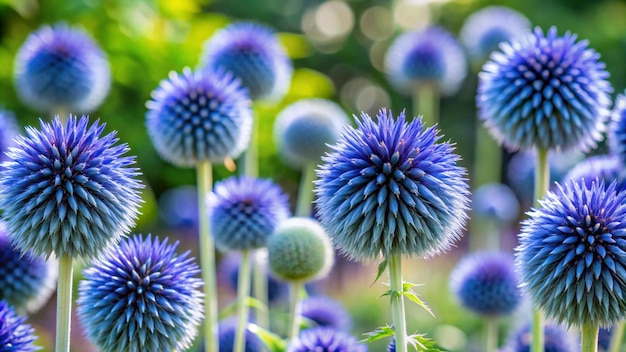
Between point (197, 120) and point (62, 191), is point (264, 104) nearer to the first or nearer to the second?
point (197, 120)

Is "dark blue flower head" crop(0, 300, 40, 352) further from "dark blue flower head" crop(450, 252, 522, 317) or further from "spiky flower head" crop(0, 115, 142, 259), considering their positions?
"dark blue flower head" crop(450, 252, 522, 317)

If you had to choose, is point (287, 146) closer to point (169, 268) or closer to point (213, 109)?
point (213, 109)

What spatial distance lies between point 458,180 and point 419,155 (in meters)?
0.19

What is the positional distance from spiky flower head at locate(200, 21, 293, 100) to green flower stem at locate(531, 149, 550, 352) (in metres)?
1.98

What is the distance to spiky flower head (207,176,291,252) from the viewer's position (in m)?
3.98

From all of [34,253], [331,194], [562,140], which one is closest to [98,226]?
[34,253]

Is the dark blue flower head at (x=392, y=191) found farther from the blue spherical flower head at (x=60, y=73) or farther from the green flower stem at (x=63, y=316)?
the blue spherical flower head at (x=60, y=73)

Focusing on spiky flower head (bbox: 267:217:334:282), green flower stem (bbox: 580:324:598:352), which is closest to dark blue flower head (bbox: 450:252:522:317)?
spiky flower head (bbox: 267:217:334:282)

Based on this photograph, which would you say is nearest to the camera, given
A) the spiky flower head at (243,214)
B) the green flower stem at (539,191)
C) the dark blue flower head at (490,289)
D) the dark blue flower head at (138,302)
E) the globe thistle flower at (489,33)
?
the dark blue flower head at (138,302)

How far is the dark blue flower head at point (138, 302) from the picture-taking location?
2787mm

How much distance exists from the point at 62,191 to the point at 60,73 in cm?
296

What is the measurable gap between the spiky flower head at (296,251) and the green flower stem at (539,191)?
106 cm

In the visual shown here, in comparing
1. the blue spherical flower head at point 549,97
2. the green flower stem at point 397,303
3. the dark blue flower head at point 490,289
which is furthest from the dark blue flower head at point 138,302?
the dark blue flower head at point 490,289

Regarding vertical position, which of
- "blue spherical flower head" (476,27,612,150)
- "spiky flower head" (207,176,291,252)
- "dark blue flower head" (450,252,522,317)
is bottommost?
"dark blue flower head" (450,252,522,317)
